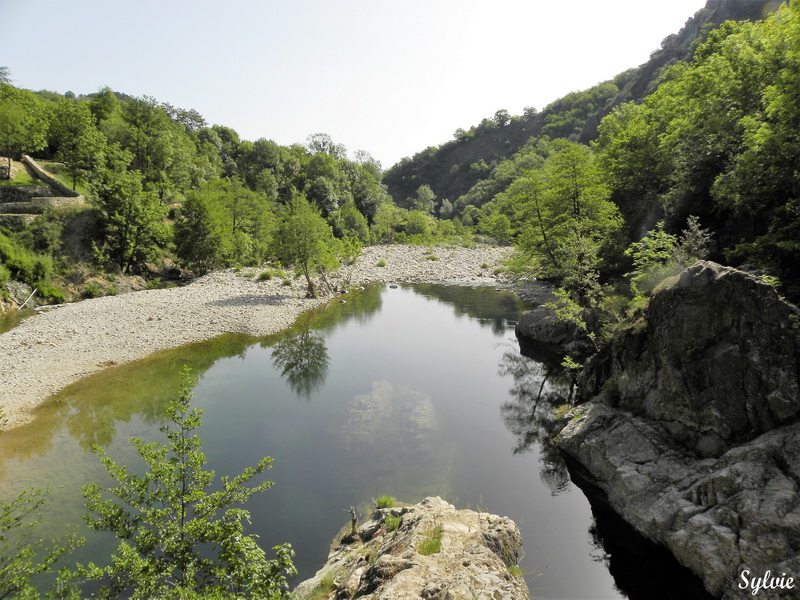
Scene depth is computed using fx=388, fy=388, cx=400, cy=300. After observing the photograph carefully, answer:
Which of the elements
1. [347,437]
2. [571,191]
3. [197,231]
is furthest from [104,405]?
[571,191]

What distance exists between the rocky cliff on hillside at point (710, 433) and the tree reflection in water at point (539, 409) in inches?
44.7

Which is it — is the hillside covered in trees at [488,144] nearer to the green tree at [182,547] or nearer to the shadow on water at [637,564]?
the shadow on water at [637,564]

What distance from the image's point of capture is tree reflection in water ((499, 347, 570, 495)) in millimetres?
14820

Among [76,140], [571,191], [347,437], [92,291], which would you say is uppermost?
[76,140]

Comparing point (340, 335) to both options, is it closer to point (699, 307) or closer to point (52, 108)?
point (699, 307)

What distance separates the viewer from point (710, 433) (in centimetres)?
1080

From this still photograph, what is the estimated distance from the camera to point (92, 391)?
19.1m

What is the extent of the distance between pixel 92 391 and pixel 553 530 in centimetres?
2126

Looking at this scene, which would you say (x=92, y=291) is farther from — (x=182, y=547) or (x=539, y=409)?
(x=539, y=409)

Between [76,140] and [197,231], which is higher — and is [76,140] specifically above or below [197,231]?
above

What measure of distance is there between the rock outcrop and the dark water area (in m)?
1.17

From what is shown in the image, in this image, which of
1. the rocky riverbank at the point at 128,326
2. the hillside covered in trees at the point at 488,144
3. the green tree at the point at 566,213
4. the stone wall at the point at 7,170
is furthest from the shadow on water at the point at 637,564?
the hillside covered in trees at the point at 488,144

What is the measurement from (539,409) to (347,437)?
952 centimetres

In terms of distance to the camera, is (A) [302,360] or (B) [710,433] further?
(A) [302,360]
